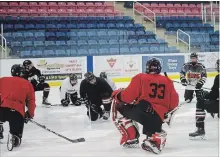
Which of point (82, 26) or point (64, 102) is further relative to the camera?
point (82, 26)

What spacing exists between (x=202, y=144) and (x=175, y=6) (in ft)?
32.6

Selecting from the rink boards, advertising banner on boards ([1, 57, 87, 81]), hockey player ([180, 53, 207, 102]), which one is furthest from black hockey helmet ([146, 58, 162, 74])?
advertising banner on boards ([1, 57, 87, 81])

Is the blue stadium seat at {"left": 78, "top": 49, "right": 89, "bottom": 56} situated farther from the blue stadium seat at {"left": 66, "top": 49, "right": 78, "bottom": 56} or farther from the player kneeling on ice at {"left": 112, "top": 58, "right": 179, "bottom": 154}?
the player kneeling on ice at {"left": 112, "top": 58, "right": 179, "bottom": 154}

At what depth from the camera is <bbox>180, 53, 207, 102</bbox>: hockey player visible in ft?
17.7

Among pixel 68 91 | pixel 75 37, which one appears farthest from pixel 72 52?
pixel 68 91

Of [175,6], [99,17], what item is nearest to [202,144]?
[99,17]

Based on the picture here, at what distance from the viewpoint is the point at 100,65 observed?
8.74 m

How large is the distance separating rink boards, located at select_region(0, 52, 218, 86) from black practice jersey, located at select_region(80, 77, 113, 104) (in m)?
3.54

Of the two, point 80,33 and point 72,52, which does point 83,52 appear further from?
point 80,33

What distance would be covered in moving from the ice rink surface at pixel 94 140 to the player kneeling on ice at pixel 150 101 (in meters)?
0.12

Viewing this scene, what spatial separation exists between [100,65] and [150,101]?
577 cm

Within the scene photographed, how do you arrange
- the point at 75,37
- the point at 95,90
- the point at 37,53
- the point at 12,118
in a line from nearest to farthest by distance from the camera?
1. the point at 12,118
2. the point at 95,90
3. the point at 37,53
4. the point at 75,37

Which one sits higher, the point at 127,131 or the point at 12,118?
the point at 12,118

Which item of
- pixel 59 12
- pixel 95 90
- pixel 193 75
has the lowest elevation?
pixel 95 90
